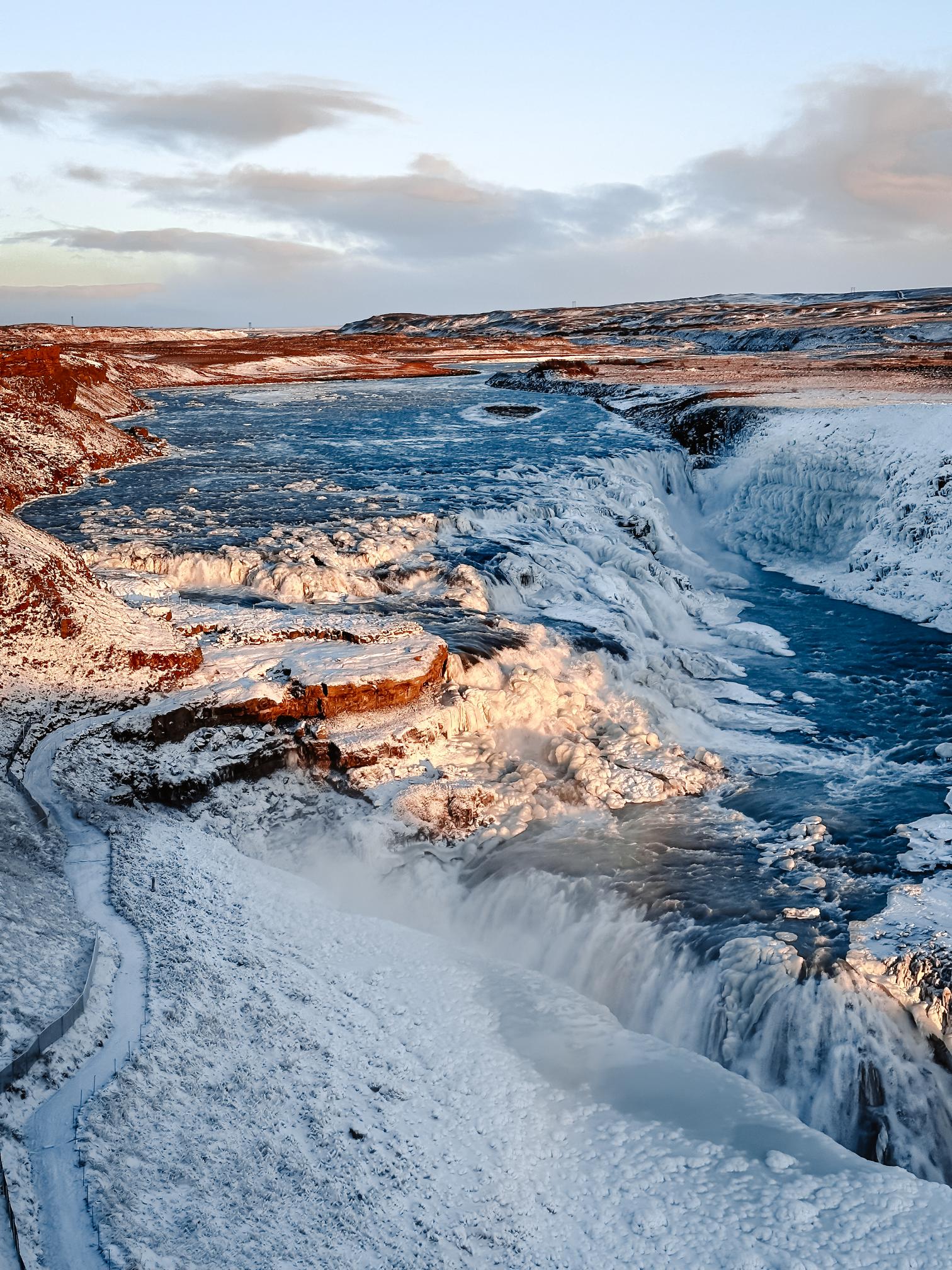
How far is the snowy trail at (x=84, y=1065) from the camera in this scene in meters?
4.16

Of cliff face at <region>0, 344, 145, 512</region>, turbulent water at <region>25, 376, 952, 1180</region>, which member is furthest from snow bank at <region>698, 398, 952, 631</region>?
cliff face at <region>0, 344, 145, 512</region>

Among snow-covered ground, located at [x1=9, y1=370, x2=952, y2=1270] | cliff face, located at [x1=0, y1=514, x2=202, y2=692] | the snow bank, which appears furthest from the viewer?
the snow bank

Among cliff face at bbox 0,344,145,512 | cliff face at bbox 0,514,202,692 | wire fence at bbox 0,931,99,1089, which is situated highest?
cliff face at bbox 0,344,145,512

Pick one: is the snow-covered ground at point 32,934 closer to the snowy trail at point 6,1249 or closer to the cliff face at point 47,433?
the snowy trail at point 6,1249

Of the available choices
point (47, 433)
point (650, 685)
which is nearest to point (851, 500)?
point (650, 685)

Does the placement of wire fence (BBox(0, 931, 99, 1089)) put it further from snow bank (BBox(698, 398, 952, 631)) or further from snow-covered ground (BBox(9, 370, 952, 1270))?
snow bank (BBox(698, 398, 952, 631))

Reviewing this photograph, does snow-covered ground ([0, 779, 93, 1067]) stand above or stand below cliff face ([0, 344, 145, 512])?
below

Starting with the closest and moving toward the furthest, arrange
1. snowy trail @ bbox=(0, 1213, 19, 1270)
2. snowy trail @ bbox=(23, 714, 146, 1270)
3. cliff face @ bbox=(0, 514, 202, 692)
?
snowy trail @ bbox=(0, 1213, 19, 1270), snowy trail @ bbox=(23, 714, 146, 1270), cliff face @ bbox=(0, 514, 202, 692)

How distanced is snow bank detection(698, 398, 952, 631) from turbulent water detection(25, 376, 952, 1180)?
953 millimetres

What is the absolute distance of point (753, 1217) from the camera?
499 centimetres

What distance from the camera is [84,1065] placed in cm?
519

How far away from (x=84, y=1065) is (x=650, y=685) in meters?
9.43

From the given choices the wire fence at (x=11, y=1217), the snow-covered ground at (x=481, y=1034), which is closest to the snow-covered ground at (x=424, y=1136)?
the snow-covered ground at (x=481, y=1034)

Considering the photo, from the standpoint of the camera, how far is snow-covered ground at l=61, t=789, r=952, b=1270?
4.64 m
